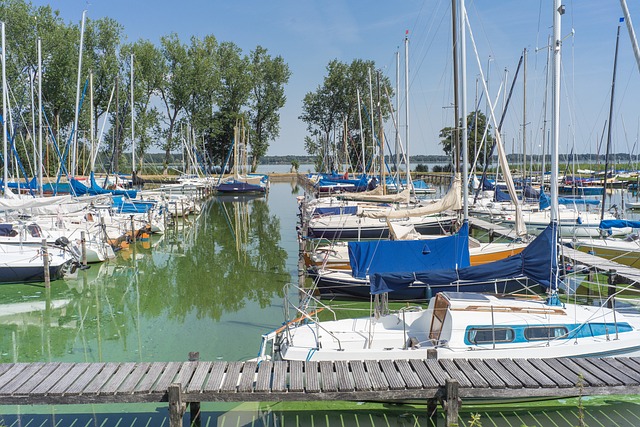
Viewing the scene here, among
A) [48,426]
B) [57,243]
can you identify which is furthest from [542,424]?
[57,243]

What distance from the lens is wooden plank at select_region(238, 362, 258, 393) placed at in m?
9.46

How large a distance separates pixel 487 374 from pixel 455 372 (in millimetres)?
555

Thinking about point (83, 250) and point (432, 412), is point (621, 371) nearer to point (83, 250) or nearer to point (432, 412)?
point (432, 412)

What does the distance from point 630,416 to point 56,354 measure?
43.8 ft

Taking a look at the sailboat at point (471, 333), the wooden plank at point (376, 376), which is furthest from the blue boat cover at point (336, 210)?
the wooden plank at point (376, 376)

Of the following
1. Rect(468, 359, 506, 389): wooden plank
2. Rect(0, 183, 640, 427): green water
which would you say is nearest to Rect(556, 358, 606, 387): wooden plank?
Rect(0, 183, 640, 427): green water

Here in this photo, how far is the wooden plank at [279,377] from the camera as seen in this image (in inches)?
375

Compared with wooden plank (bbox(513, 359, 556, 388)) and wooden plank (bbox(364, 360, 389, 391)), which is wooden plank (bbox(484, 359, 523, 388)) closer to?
wooden plank (bbox(513, 359, 556, 388))

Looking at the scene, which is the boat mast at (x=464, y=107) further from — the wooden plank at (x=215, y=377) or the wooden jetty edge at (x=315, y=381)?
the wooden plank at (x=215, y=377)

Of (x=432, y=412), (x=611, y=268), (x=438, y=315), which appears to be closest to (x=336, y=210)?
(x=611, y=268)

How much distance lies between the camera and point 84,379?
9.88m

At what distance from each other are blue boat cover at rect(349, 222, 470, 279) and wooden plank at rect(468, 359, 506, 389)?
6.51 metres

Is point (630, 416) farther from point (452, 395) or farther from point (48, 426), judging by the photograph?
point (48, 426)

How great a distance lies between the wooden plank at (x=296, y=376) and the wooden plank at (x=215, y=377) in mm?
1231
